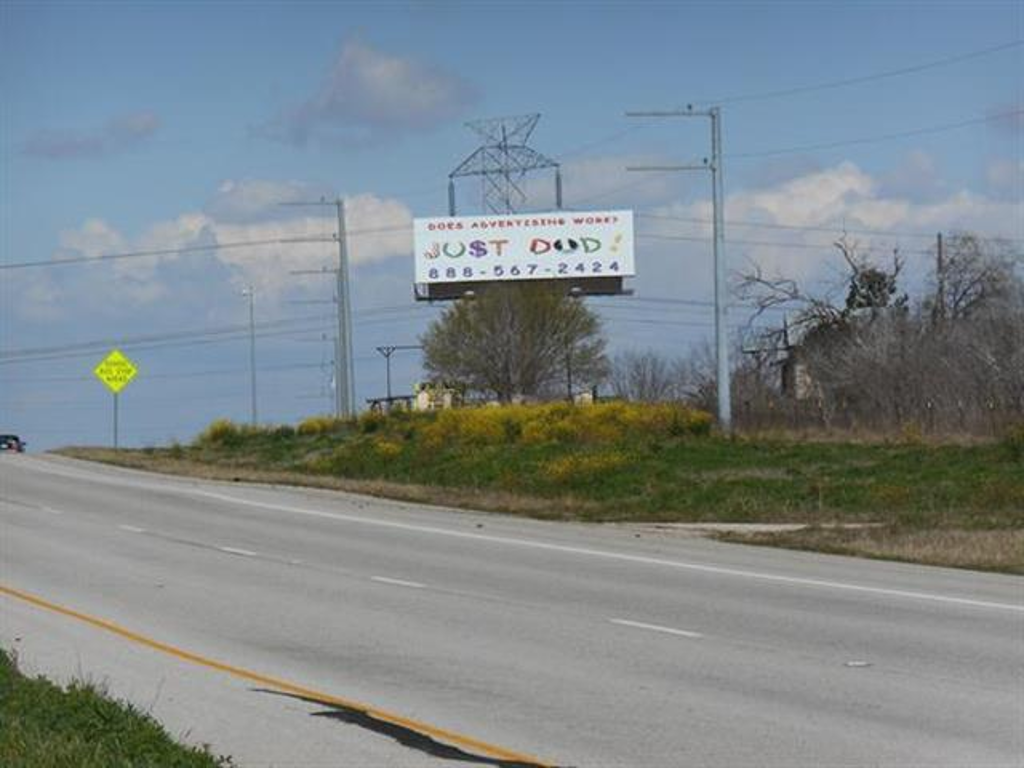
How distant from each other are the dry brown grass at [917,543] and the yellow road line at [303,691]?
443 inches

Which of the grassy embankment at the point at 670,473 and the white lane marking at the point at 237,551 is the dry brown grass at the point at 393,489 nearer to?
the grassy embankment at the point at 670,473

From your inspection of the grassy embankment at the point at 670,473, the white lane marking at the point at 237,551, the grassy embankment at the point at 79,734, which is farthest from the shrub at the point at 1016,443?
the grassy embankment at the point at 79,734

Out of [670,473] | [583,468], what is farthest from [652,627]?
[583,468]

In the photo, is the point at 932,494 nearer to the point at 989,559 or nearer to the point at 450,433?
the point at 989,559

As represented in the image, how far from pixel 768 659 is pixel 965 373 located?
4109cm

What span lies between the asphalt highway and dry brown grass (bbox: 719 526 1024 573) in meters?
0.69

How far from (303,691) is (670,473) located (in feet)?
75.0

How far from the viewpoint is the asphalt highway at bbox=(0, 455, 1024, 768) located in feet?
31.9

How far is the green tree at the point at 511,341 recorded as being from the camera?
257 ft

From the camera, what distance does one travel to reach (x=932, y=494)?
93.3ft

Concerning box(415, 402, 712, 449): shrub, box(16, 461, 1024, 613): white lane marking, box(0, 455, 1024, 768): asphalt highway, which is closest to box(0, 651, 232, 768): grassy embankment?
box(0, 455, 1024, 768): asphalt highway

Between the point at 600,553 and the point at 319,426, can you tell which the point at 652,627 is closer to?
the point at 600,553

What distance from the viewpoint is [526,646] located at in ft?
45.4

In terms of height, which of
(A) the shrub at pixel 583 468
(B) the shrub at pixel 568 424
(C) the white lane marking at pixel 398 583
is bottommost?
(C) the white lane marking at pixel 398 583
